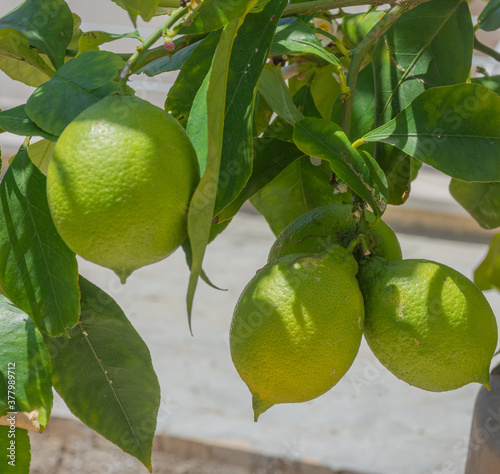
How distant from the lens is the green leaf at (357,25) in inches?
19.8

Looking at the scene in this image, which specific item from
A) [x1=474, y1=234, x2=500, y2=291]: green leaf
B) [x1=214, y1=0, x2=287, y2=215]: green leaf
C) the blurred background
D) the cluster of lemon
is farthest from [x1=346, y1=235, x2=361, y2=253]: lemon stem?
the blurred background

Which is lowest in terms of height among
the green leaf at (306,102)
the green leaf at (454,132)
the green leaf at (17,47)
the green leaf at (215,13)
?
the green leaf at (306,102)

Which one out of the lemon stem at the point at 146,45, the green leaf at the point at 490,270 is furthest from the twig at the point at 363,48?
the green leaf at the point at 490,270

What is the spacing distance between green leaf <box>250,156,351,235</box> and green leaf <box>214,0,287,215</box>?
0.18 m

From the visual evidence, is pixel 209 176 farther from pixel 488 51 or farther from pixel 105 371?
pixel 488 51

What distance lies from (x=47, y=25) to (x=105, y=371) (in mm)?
226

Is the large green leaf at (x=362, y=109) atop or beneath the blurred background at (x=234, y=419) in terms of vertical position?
atop

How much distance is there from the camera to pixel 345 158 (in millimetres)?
372

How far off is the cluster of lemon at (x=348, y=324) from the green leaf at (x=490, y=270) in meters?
→ 0.38

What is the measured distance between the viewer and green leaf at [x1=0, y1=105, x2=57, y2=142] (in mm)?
324

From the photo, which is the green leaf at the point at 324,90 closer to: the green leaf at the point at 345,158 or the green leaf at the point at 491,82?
the green leaf at the point at 491,82

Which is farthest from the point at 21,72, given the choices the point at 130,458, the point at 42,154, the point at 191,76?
the point at 130,458

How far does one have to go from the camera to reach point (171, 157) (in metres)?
0.29

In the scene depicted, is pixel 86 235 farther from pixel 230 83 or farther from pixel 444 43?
pixel 444 43
